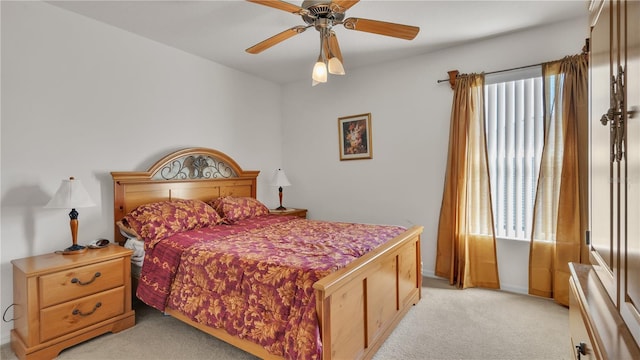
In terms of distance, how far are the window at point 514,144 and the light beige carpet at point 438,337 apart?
0.82 metres

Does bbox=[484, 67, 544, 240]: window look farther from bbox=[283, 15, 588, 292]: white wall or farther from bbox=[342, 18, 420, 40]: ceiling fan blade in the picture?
bbox=[342, 18, 420, 40]: ceiling fan blade

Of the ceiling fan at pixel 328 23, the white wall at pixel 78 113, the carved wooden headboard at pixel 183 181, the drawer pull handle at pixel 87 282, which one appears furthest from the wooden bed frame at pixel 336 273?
the ceiling fan at pixel 328 23

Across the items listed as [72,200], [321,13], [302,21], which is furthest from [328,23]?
[72,200]

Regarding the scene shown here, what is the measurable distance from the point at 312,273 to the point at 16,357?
7.31 ft

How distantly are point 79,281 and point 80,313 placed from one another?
23 cm

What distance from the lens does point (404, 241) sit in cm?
256

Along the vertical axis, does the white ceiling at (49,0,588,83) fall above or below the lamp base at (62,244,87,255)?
above

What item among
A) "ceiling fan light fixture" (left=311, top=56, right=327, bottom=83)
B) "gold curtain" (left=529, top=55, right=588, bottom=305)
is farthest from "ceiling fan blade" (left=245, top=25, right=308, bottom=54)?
"gold curtain" (left=529, top=55, right=588, bottom=305)

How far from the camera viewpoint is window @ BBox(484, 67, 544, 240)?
302cm

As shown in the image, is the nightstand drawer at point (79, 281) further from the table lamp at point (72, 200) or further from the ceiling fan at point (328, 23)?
the ceiling fan at point (328, 23)

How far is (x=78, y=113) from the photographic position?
8.84ft

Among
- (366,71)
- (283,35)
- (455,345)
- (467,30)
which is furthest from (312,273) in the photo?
(366,71)

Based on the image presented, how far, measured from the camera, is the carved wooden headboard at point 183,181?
2.94 meters

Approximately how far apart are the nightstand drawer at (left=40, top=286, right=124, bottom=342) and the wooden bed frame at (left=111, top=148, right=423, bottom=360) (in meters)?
0.46
